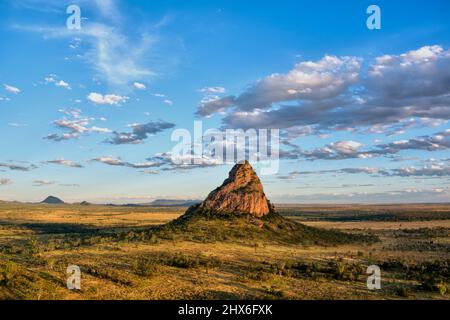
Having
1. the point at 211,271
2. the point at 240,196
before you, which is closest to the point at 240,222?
the point at 240,196

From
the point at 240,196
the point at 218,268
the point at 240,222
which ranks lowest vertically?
the point at 218,268

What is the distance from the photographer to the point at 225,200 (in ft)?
173

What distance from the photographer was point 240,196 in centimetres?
5275

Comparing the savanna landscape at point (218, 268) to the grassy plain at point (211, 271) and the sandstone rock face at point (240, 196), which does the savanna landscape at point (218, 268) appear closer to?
the grassy plain at point (211, 271)

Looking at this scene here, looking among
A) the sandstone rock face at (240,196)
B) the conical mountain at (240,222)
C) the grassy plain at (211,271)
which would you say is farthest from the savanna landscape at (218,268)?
the sandstone rock face at (240,196)

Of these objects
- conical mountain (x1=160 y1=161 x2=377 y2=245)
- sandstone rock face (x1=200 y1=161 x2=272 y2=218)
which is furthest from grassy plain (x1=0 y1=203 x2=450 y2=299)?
sandstone rock face (x1=200 y1=161 x2=272 y2=218)

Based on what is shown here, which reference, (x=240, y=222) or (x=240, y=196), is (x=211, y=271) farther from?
(x=240, y=196)

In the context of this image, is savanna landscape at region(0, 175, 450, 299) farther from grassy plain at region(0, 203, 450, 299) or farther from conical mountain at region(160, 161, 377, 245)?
conical mountain at region(160, 161, 377, 245)

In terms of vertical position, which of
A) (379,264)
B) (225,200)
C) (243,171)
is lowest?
(379,264)
